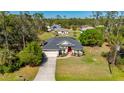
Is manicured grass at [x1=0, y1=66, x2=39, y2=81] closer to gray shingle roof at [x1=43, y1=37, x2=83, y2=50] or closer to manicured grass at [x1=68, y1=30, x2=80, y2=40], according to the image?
gray shingle roof at [x1=43, y1=37, x2=83, y2=50]

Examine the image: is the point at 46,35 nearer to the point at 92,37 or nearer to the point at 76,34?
the point at 76,34

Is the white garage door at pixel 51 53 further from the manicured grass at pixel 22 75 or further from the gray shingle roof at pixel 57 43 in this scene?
the manicured grass at pixel 22 75

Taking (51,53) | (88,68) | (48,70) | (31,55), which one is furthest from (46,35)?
(88,68)
